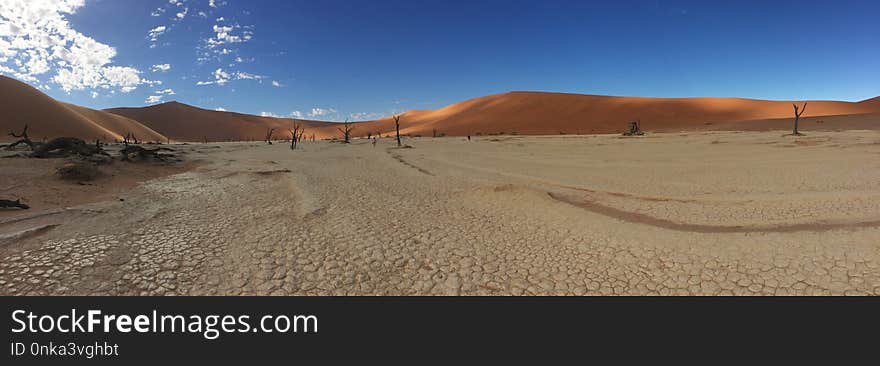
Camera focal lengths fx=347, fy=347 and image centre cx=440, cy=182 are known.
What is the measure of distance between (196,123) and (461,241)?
4211 inches

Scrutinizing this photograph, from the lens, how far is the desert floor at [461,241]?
121 inches

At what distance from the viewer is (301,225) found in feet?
16.1

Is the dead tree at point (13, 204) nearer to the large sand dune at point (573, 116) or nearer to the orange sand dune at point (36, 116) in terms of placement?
the orange sand dune at point (36, 116)

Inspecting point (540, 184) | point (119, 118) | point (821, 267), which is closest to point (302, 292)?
point (821, 267)

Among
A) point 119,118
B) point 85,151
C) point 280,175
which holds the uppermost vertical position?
point 119,118

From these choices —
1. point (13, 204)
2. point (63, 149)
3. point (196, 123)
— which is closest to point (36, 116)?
point (63, 149)

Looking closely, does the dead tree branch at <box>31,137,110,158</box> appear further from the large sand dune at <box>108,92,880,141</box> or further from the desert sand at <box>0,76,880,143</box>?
the large sand dune at <box>108,92,880,141</box>

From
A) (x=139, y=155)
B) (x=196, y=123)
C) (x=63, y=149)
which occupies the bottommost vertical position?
(x=139, y=155)

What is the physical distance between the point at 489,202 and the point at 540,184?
8.18 feet

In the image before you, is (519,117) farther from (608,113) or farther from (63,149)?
(63,149)

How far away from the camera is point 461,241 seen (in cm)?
429
